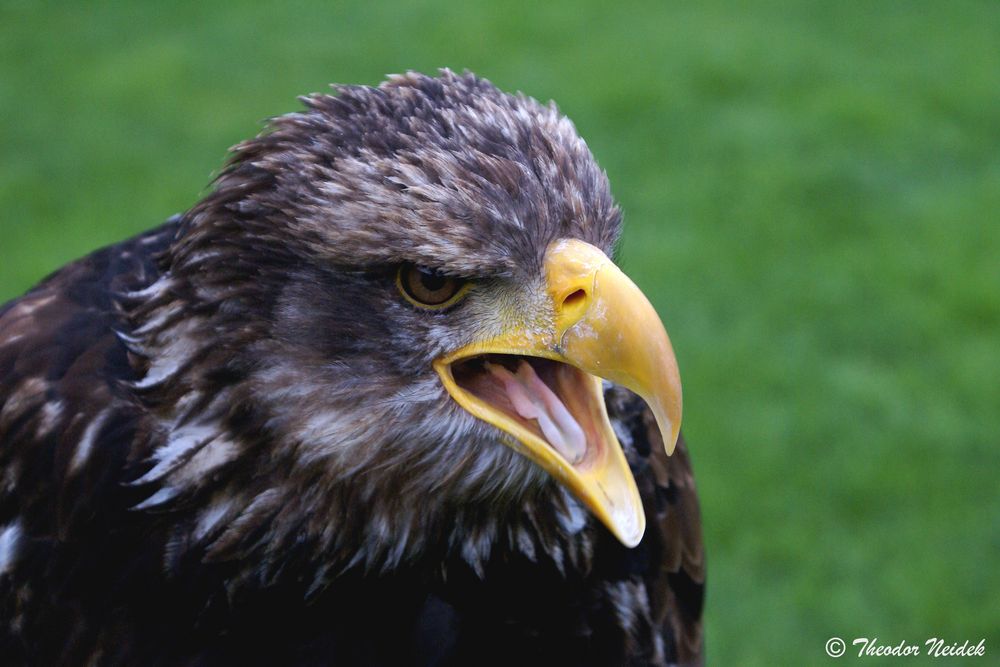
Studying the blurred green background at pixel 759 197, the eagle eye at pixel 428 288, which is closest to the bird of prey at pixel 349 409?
the eagle eye at pixel 428 288

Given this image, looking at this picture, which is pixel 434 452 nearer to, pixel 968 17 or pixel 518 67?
pixel 518 67

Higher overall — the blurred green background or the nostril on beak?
the nostril on beak

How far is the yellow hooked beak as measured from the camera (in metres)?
2.06

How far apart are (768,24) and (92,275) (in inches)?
225

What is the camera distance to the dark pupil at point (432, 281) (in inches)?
83.6

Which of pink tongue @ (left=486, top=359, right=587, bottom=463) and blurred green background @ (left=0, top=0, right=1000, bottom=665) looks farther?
blurred green background @ (left=0, top=0, right=1000, bottom=665)

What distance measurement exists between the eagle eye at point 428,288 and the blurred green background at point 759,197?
290 cm

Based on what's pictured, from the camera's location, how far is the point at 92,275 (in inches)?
106
